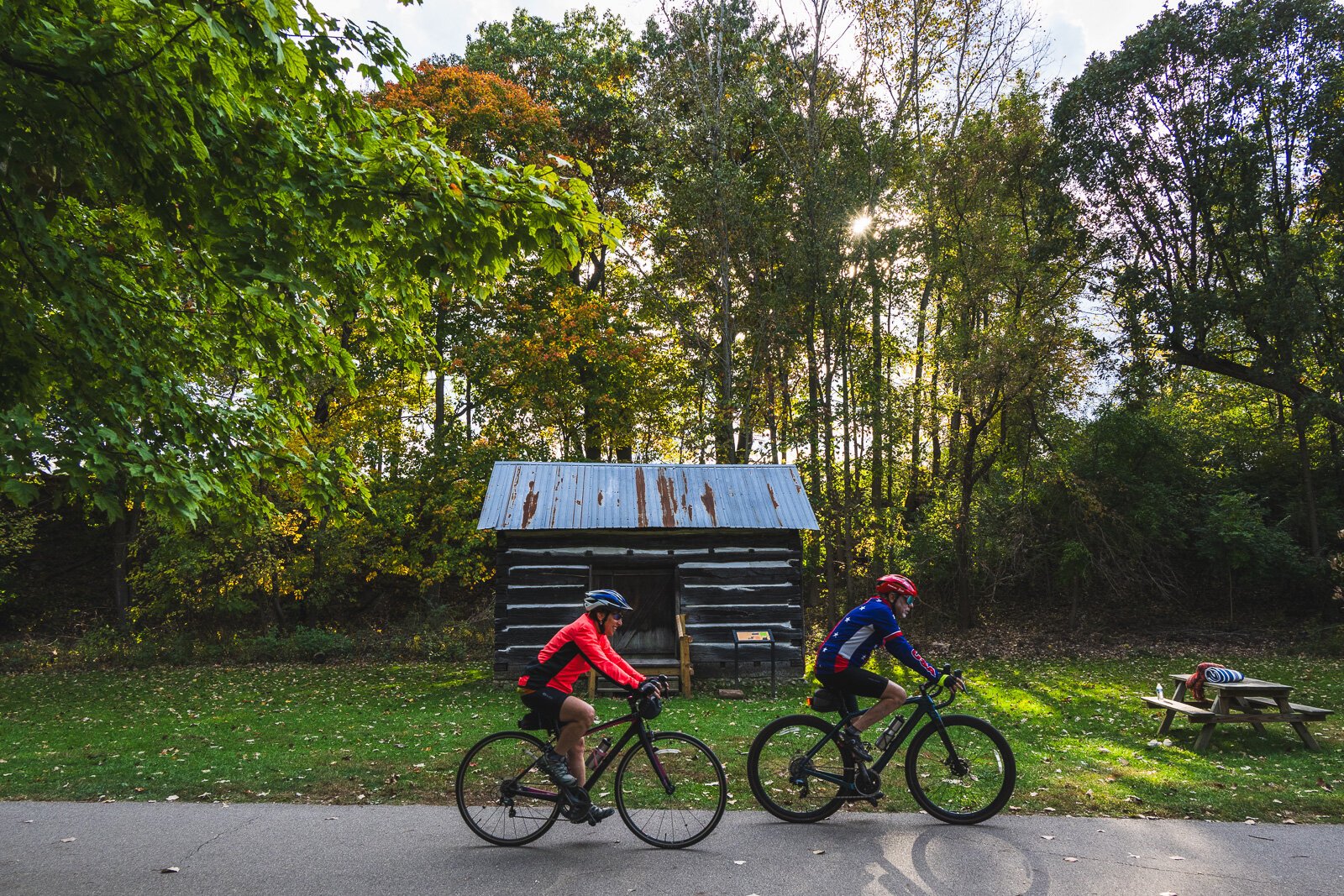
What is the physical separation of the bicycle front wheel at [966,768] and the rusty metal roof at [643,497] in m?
8.69

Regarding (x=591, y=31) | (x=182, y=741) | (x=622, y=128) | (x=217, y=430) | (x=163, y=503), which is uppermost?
(x=591, y=31)

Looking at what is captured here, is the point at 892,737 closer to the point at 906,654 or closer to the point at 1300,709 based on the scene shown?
the point at 906,654

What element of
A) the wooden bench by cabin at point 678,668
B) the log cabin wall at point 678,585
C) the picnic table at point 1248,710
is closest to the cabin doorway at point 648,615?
the log cabin wall at point 678,585

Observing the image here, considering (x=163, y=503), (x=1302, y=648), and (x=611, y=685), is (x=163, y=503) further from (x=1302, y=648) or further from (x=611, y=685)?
(x=1302, y=648)

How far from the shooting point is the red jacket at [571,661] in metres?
5.89

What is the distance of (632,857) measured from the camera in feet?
18.6

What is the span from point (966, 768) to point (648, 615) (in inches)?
403

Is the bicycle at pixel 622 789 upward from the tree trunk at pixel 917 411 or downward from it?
downward

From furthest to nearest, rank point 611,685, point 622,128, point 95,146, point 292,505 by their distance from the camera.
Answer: point 622,128
point 292,505
point 611,685
point 95,146

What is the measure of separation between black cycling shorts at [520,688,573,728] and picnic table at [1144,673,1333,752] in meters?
7.76

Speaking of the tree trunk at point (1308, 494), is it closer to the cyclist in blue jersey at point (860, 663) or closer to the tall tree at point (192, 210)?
the cyclist in blue jersey at point (860, 663)

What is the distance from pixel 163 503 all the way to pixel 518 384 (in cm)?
1855

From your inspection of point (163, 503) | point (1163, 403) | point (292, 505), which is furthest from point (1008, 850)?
point (1163, 403)

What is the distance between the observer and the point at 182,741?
973 centimetres
